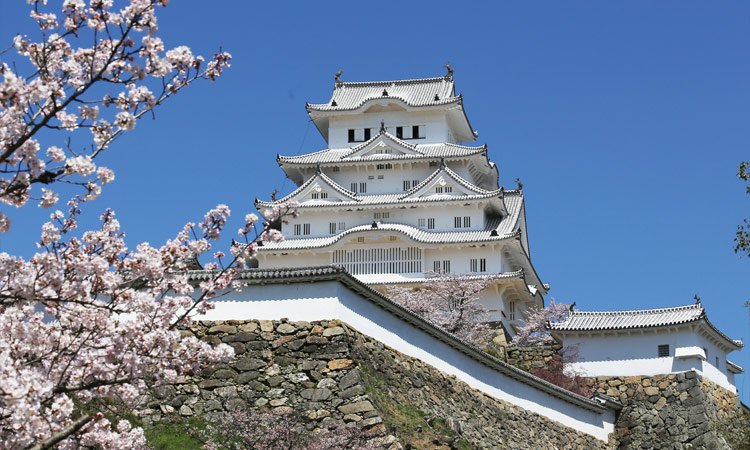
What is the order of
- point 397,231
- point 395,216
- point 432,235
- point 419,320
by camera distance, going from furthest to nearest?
point 395,216 < point 432,235 < point 397,231 < point 419,320

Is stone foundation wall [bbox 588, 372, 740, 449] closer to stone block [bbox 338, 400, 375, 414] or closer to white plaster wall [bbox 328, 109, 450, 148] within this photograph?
stone block [bbox 338, 400, 375, 414]

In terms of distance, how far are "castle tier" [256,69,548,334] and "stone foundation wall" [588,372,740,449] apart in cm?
1050

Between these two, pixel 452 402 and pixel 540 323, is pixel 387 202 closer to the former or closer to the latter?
pixel 540 323

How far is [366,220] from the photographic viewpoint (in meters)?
47.4

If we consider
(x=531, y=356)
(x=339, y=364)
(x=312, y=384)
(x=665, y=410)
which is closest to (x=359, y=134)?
(x=531, y=356)

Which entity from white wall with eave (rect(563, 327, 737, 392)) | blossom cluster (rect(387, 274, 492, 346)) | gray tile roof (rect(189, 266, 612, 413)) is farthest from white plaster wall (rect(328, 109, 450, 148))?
gray tile roof (rect(189, 266, 612, 413))

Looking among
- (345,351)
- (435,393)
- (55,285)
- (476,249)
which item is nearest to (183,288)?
(55,285)

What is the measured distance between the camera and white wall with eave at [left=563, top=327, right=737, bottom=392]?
3362cm

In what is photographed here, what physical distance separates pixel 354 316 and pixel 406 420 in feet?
6.59

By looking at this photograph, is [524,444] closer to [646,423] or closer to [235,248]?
[646,423]

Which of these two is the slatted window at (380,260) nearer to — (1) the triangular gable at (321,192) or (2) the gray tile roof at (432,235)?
(2) the gray tile roof at (432,235)

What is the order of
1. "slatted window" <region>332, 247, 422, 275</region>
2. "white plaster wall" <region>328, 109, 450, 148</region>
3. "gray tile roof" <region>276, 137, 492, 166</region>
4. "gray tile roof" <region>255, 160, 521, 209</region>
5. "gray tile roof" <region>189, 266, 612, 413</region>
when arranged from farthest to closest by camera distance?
"white plaster wall" <region>328, 109, 450, 148</region> → "gray tile roof" <region>276, 137, 492, 166</region> → "gray tile roof" <region>255, 160, 521, 209</region> → "slatted window" <region>332, 247, 422, 275</region> → "gray tile roof" <region>189, 266, 612, 413</region>

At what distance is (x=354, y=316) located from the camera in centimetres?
1992

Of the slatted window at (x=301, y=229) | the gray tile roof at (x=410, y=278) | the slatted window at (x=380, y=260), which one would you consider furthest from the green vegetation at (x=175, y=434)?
the slatted window at (x=301, y=229)
